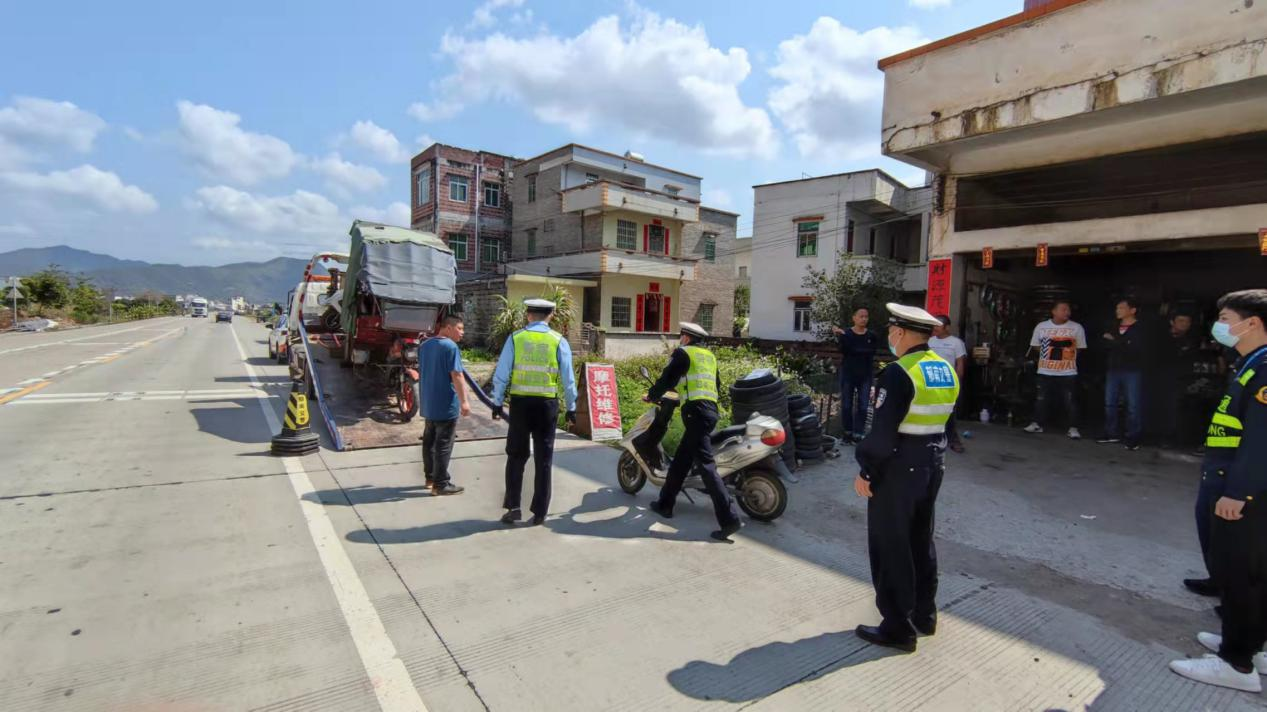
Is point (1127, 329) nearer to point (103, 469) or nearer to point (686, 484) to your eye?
point (686, 484)

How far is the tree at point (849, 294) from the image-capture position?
1852cm

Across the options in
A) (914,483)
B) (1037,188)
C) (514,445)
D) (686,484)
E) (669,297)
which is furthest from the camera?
(669,297)

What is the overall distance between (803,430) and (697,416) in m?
2.66

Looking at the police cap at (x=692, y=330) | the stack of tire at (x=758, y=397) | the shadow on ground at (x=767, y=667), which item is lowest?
the shadow on ground at (x=767, y=667)

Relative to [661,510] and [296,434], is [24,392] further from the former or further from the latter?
[661,510]

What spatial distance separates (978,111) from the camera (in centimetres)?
852

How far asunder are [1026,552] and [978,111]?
6626mm

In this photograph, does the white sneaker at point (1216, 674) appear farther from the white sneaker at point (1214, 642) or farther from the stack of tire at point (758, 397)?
the stack of tire at point (758, 397)

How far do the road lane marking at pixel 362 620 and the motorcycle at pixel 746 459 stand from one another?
103 inches

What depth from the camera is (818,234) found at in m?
24.2

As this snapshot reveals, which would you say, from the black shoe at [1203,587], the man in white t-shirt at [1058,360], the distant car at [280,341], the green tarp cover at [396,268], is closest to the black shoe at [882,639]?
the black shoe at [1203,587]

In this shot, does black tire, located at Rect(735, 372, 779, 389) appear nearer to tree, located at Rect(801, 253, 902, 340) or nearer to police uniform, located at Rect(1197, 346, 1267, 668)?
police uniform, located at Rect(1197, 346, 1267, 668)

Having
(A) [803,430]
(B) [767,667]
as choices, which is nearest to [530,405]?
(B) [767,667]

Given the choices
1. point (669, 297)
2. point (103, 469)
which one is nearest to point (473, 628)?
point (103, 469)
